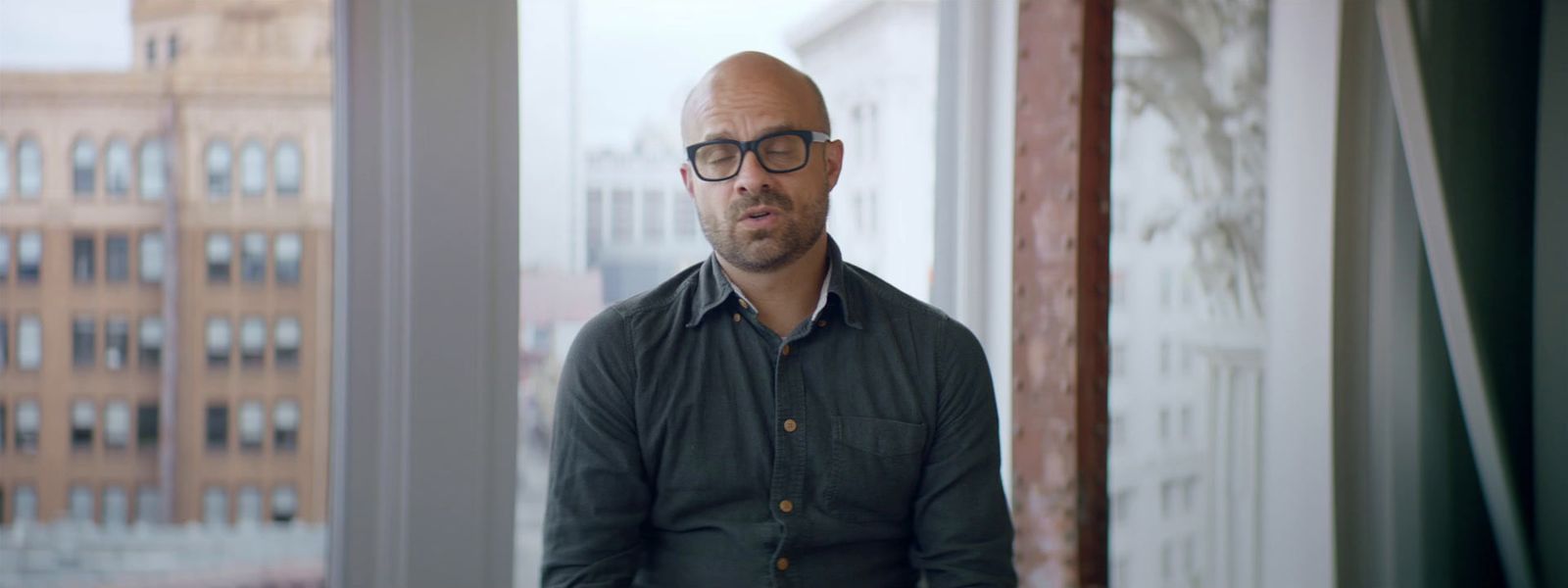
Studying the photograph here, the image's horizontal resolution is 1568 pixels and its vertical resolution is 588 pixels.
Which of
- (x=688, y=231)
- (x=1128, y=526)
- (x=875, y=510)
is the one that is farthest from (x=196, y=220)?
(x=1128, y=526)

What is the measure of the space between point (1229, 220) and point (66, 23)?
8.97ft

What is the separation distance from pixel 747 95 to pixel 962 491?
704mm

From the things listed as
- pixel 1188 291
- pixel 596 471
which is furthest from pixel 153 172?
pixel 1188 291

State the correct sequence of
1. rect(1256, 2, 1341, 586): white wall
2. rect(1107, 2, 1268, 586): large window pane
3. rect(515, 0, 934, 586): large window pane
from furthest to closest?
rect(1107, 2, 1268, 586): large window pane < rect(1256, 2, 1341, 586): white wall < rect(515, 0, 934, 586): large window pane

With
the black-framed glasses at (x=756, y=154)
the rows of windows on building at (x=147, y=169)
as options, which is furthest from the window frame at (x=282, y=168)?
the black-framed glasses at (x=756, y=154)

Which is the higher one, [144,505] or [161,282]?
[161,282]

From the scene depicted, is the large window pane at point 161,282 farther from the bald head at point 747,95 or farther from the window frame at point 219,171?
the bald head at point 747,95

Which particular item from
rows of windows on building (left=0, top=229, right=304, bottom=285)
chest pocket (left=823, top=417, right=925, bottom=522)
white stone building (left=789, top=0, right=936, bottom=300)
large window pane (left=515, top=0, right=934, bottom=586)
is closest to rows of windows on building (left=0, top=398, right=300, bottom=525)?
rows of windows on building (left=0, top=229, right=304, bottom=285)

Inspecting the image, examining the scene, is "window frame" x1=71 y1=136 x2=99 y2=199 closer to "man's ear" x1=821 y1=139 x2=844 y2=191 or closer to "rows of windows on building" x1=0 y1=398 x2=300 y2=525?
"rows of windows on building" x1=0 y1=398 x2=300 y2=525

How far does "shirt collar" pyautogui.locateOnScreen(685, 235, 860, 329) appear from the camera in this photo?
1.63 metres

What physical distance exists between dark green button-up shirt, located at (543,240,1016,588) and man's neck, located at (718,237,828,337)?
0.12 feet

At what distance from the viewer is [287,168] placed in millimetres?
2092

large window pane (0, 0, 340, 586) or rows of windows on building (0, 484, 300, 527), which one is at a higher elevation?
large window pane (0, 0, 340, 586)

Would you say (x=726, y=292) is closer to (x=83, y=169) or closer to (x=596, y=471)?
(x=596, y=471)
